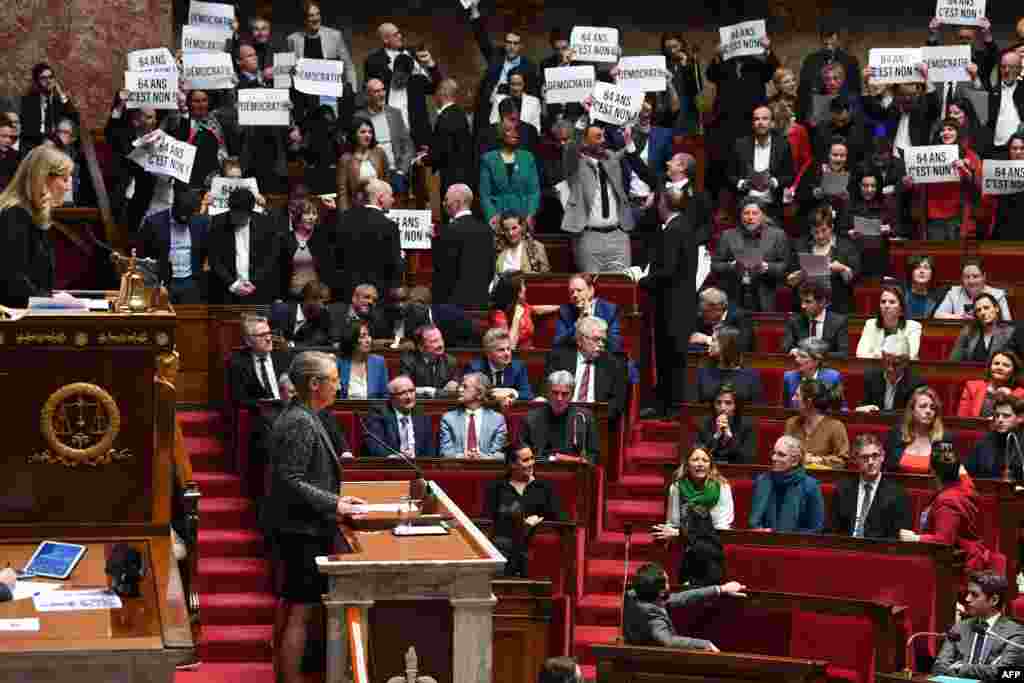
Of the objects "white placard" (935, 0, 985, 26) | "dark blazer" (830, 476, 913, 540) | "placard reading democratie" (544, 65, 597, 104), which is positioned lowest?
"dark blazer" (830, 476, 913, 540)

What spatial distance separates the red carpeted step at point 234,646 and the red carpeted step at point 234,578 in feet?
1.15

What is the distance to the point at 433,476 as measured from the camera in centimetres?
903

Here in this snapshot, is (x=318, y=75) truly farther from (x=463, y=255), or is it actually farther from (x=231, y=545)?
(x=231, y=545)

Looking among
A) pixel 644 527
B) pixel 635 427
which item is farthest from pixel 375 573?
pixel 635 427

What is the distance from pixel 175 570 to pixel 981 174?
325 inches

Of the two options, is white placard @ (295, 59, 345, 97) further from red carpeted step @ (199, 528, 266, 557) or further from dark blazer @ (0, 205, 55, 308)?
dark blazer @ (0, 205, 55, 308)

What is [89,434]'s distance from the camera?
16.3 feet

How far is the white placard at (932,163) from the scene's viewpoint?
39.1 ft

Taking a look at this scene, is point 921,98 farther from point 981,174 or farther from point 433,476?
point 433,476

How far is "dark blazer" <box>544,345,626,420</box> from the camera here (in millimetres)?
9922

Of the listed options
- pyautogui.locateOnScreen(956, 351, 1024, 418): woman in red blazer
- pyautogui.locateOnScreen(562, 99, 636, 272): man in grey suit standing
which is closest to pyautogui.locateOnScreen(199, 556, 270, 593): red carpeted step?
pyautogui.locateOnScreen(562, 99, 636, 272): man in grey suit standing

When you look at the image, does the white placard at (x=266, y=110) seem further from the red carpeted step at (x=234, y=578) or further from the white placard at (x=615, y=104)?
the red carpeted step at (x=234, y=578)

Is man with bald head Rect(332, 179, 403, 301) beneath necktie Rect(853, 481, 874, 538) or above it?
above

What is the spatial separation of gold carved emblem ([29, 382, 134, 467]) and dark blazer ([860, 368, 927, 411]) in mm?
5591
